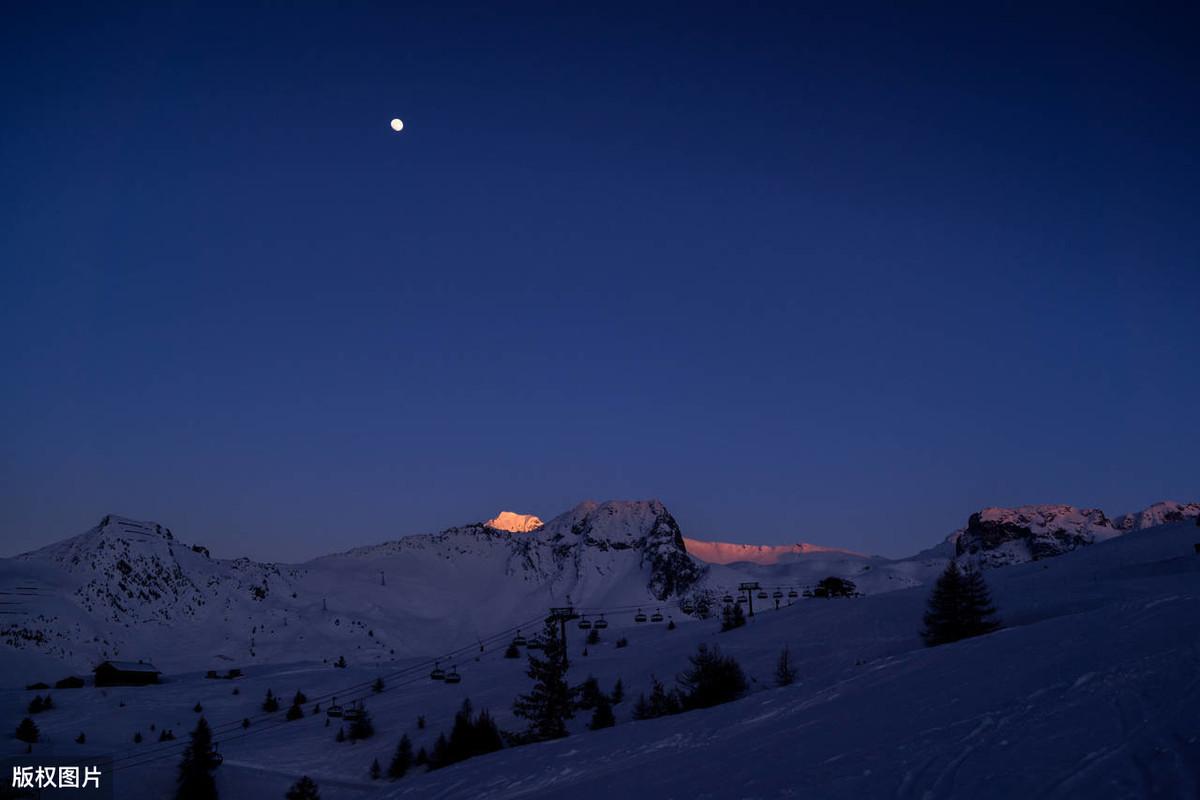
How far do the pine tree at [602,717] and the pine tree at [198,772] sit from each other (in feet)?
56.3

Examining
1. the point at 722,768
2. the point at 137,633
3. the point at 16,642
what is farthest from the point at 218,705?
the point at 722,768

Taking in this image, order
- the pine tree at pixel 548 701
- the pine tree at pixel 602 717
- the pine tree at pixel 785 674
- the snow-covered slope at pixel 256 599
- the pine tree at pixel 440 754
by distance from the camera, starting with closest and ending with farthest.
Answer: the pine tree at pixel 785 674
the pine tree at pixel 602 717
the pine tree at pixel 440 754
the pine tree at pixel 548 701
the snow-covered slope at pixel 256 599

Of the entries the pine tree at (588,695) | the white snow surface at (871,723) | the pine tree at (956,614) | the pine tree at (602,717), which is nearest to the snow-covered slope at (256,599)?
the white snow surface at (871,723)

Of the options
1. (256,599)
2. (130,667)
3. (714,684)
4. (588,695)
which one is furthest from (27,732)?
(256,599)

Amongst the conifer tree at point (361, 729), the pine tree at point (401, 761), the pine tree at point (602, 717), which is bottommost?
the pine tree at point (401, 761)

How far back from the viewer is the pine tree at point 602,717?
34625 millimetres

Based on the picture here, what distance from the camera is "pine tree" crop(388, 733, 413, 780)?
122 ft

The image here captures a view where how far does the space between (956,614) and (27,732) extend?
48982 millimetres

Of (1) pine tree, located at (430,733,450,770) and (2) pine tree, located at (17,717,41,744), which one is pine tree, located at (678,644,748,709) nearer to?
(1) pine tree, located at (430,733,450,770)

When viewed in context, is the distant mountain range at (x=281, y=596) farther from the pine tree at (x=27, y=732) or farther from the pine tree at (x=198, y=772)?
the pine tree at (x=198, y=772)

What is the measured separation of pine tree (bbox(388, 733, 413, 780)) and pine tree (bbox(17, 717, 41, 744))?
2124cm

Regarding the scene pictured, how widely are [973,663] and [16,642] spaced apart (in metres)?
88.3

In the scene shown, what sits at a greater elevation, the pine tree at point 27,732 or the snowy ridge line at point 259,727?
the pine tree at point 27,732

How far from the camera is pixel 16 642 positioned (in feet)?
251
